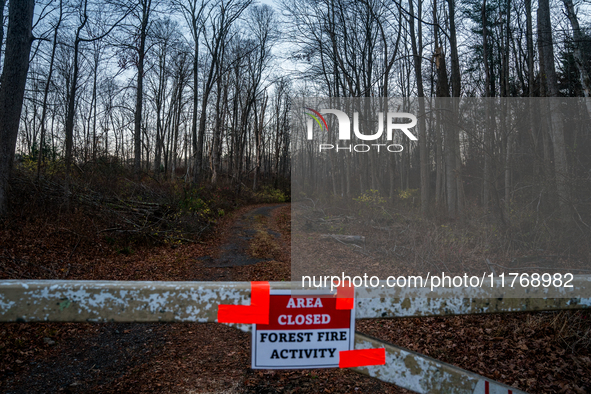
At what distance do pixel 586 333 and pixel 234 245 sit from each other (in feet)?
29.7

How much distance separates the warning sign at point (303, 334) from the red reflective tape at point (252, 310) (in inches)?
0.9

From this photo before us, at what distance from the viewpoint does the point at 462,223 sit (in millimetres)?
10773

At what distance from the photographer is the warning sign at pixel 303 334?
3.77 ft

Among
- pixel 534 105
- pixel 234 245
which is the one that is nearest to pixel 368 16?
pixel 534 105

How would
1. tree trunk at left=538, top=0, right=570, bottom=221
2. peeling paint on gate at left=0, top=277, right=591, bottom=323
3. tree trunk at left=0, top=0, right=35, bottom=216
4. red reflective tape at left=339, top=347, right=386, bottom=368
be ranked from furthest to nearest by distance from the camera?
1. tree trunk at left=538, top=0, right=570, bottom=221
2. tree trunk at left=0, top=0, right=35, bottom=216
3. red reflective tape at left=339, top=347, right=386, bottom=368
4. peeling paint on gate at left=0, top=277, right=591, bottom=323

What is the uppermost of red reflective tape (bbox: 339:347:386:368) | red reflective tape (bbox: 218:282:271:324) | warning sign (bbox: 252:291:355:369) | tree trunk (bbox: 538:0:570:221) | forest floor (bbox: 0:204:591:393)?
tree trunk (bbox: 538:0:570:221)

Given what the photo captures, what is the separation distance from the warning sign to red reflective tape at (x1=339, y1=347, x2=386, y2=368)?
0.02 m

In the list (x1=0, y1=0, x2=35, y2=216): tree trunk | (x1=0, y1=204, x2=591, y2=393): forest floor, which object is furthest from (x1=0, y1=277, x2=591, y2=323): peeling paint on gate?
(x1=0, y1=0, x2=35, y2=216): tree trunk

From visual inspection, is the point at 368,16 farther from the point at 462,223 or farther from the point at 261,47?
the point at 261,47

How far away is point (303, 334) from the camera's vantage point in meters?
1.17

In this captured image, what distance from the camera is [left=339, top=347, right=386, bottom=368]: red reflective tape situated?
3.91ft

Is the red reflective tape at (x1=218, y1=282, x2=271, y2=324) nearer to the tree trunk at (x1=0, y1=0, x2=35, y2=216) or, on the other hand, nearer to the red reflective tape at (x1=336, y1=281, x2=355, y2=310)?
the red reflective tape at (x1=336, y1=281, x2=355, y2=310)

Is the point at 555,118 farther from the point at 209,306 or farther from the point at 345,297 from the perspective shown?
the point at 209,306

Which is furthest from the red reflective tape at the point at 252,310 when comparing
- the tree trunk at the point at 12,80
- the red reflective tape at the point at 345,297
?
the tree trunk at the point at 12,80
